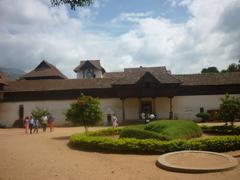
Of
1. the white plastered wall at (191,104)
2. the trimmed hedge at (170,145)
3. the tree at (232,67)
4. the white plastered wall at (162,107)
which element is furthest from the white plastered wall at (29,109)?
the tree at (232,67)

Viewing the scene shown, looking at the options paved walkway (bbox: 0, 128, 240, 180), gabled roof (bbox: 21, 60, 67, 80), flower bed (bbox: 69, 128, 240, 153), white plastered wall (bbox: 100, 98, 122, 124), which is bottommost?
paved walkway (bbox: 0, 128, 240, 180)

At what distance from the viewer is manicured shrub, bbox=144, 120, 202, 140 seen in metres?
18.4

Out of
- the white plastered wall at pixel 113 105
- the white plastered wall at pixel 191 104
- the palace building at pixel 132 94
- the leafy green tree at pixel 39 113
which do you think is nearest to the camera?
the leafy green tree at pixel 39 113

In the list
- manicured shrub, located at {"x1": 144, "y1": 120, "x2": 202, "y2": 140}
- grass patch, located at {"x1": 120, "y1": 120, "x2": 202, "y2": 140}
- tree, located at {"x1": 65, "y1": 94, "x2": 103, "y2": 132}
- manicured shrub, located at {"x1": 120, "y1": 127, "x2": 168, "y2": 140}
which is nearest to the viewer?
manicured shrub, located at {"x1": 120, "y1": 127, "x2": 168, "y2": 140}

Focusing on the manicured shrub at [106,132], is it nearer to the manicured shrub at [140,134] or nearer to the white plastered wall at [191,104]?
the manicured shrub at [140,134]

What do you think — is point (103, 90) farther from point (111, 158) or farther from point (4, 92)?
point (111, 158)

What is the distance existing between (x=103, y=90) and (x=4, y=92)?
1261 cm

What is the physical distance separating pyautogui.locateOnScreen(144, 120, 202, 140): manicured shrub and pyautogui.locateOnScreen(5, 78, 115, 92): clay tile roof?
2024 centimetres

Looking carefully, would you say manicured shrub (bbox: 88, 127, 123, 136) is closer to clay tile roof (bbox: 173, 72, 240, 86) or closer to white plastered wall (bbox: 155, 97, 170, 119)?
white plastered wall (bbox: 155, 97, 170, 119)

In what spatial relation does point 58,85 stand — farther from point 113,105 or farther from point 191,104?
point 191,104

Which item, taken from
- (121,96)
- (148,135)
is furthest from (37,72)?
(148,135)

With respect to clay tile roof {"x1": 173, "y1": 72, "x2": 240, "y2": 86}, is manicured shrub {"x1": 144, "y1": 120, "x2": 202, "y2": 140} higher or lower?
lower

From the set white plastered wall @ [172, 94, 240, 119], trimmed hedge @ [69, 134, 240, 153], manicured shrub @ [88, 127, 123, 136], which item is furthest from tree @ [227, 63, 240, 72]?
trimmed hedge @ [69, 134, 240, 153]

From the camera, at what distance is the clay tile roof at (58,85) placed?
4159cm
